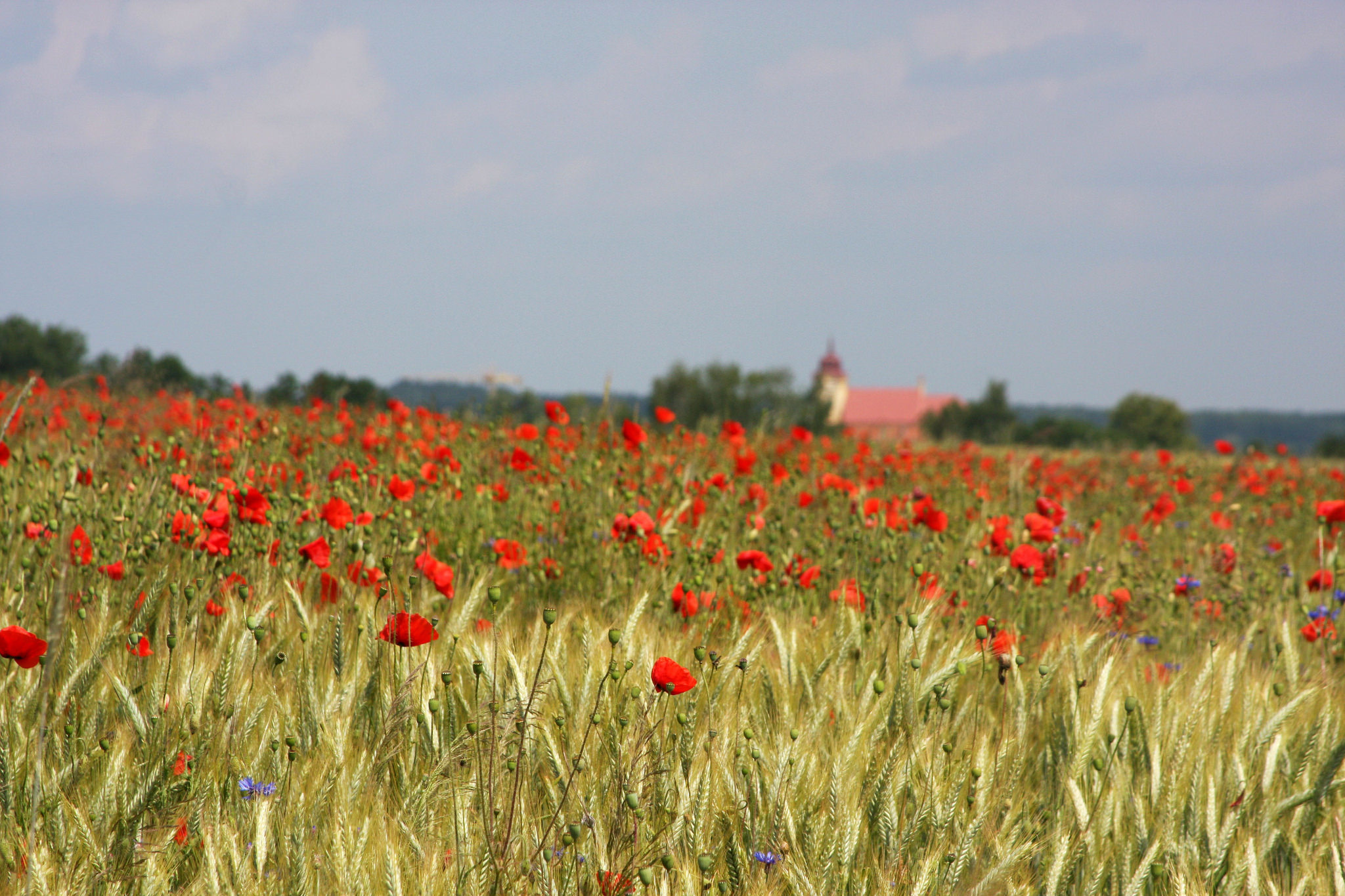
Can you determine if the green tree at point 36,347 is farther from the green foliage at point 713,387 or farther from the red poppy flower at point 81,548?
the red poppy flower at point 81,548

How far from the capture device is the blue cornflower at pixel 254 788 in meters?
1.87

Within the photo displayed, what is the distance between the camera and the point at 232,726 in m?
2.07

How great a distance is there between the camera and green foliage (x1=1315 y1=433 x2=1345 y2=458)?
36.5 metres

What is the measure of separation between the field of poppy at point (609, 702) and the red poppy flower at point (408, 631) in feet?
0.08

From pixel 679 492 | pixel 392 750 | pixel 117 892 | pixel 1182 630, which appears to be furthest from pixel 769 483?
pixel 117 892

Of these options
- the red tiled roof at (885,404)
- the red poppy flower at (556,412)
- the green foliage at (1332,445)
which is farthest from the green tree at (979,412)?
the red poppy flower at (556,412)

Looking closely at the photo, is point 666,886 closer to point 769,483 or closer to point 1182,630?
point 1182,630

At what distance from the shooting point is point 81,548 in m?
2.83

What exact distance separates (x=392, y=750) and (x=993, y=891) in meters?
1.17

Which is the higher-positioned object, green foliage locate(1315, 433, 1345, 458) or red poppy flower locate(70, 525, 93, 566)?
green foliage locate(1315, 433, 1345, 458)

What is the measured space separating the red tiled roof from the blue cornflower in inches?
3968

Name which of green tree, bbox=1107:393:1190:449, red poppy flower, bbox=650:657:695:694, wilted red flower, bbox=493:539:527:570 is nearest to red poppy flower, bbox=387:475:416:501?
wilted red flower, bbox=493:539:527:570

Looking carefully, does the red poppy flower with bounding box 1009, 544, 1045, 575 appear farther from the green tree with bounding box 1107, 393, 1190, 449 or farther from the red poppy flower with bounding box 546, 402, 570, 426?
the green tree with bounding box 1107, 393, 1190, 449

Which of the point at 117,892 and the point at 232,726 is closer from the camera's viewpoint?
the point at 117,892
